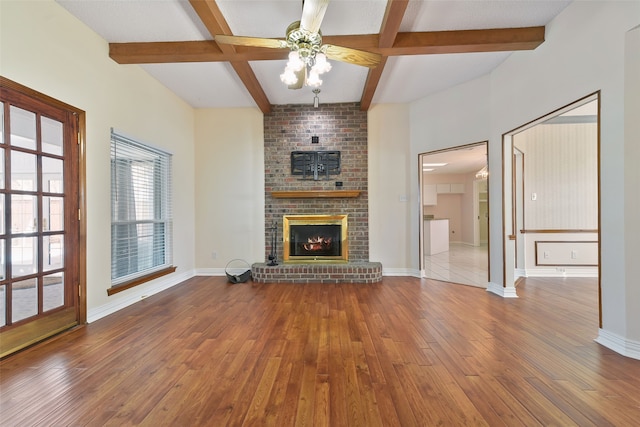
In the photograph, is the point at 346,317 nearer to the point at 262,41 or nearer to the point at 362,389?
the point at 362,389

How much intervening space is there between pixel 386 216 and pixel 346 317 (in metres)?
2.27

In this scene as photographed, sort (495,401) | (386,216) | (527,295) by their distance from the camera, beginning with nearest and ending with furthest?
(495,401) < (527,295) < (386,216)

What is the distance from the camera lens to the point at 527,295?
334 centimetres

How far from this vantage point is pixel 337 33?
2672 mm

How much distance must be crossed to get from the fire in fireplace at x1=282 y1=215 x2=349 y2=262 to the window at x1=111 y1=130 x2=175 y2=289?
1.83 metres

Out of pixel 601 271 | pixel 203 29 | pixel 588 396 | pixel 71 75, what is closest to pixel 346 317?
pixel 588 396

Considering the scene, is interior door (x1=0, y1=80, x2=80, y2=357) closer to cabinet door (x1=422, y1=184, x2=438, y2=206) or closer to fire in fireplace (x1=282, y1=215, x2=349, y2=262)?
fire in fireplace (x1=282, y1=215, x2=349, y2=262)

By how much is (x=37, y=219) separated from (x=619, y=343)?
4.71 meters

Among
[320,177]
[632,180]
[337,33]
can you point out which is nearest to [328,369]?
[632,180]

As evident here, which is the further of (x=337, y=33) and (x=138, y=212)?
(x=138, y=212)

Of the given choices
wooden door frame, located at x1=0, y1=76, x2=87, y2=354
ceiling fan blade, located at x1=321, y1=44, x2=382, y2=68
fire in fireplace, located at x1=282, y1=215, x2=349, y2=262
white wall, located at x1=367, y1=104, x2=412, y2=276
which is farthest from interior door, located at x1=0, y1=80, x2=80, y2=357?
white wall, located at x1=367, y1=104, x2=412, y2=276

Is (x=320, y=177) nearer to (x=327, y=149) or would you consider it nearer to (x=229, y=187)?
(x=327, y=149)

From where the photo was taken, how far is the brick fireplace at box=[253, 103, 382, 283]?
449 centimetres

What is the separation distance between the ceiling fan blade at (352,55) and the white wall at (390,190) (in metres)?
2.30
